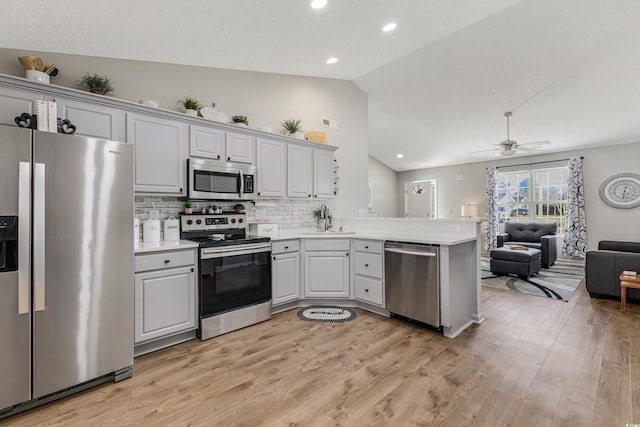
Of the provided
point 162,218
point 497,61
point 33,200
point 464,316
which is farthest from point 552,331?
point 33,200

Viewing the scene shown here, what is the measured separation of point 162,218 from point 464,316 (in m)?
3.32

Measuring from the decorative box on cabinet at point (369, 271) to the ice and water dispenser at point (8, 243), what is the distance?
9.61ft

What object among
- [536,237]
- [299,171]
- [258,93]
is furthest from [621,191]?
[258,93]

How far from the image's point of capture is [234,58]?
3.38 metres

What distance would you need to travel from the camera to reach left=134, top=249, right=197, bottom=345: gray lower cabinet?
7.95ft

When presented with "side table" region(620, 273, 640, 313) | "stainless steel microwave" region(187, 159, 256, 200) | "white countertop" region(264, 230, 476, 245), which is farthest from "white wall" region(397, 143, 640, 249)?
"stainless steel microwave" region(187, 159, 256, 200)

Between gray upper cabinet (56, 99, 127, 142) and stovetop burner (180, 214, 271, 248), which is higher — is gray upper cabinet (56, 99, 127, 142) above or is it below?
above

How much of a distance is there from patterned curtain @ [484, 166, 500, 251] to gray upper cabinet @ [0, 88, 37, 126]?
8.68 meters

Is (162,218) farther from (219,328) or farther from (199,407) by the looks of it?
(199,407)

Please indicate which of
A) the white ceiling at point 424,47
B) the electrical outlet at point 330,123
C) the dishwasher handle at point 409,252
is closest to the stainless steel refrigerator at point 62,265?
the white ceiling at point 424,47

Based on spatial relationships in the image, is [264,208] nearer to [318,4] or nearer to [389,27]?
[318,4]

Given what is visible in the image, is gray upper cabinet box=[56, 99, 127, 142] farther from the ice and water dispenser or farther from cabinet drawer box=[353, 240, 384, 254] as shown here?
cabinet drawer box=[353, 240, 384, 254]

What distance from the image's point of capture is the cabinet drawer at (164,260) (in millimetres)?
2414

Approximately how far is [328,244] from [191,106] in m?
2.20
